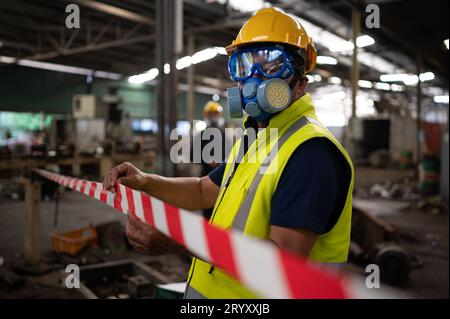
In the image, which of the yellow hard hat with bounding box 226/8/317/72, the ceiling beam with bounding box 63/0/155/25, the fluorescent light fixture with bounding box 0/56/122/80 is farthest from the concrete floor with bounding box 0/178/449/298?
the fluorescent light fixture with bounding box 0/56/122/80

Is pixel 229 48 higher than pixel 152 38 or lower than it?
lower

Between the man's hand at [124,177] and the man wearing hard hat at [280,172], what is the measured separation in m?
0.41

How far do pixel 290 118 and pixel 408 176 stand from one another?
16.6m

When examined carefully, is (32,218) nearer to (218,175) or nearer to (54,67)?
(218,175)

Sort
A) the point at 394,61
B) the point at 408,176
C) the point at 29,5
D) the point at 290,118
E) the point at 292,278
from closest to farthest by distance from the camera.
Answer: the point at 292,278 < the point at 290,118 < the point at 29,5 < the point at 408,176 < the point at 394,61

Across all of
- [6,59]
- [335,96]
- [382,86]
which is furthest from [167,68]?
[335,96]

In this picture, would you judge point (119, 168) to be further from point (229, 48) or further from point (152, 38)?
point (152, 38)

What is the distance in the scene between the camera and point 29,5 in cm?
994

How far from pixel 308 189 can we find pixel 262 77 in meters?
Answer: 0.61

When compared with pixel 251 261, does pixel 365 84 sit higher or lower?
higher

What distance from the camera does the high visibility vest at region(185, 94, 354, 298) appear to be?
134 centimetres

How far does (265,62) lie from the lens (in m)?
1.61

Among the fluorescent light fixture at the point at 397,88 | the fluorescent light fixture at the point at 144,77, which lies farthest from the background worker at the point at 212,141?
the fluorescent light fixture at the point at 397,88

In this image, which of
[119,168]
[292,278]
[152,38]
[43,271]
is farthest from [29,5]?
[292,278]
